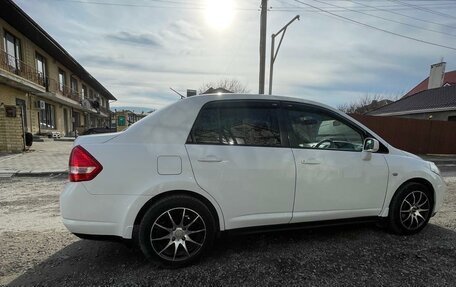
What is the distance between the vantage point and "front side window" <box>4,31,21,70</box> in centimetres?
1688

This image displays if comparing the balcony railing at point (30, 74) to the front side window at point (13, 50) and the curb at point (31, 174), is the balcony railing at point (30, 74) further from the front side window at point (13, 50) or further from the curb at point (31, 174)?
the curb at point (31, 174)

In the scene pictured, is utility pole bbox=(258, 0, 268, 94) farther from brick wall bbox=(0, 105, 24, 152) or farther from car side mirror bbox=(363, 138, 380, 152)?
brick wall bbox=(0, 105, 24, 152)

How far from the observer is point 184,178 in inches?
111

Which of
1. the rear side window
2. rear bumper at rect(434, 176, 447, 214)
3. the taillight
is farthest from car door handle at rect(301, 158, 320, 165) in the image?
the taillight

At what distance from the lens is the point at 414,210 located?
374 centimetres

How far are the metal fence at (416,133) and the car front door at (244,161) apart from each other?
522 inches

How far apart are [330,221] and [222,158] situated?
152 centimetres

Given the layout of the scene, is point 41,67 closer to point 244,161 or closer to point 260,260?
point 244,161

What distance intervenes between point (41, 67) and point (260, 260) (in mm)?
24962

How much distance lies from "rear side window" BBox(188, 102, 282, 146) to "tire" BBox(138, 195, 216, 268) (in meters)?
0.64

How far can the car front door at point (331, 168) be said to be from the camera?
323 cm

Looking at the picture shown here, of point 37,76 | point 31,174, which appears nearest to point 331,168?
point 31,174

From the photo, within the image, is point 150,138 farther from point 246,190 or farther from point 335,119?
point 335,119

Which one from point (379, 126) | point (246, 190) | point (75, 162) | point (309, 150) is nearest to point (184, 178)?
point (246, 190)
